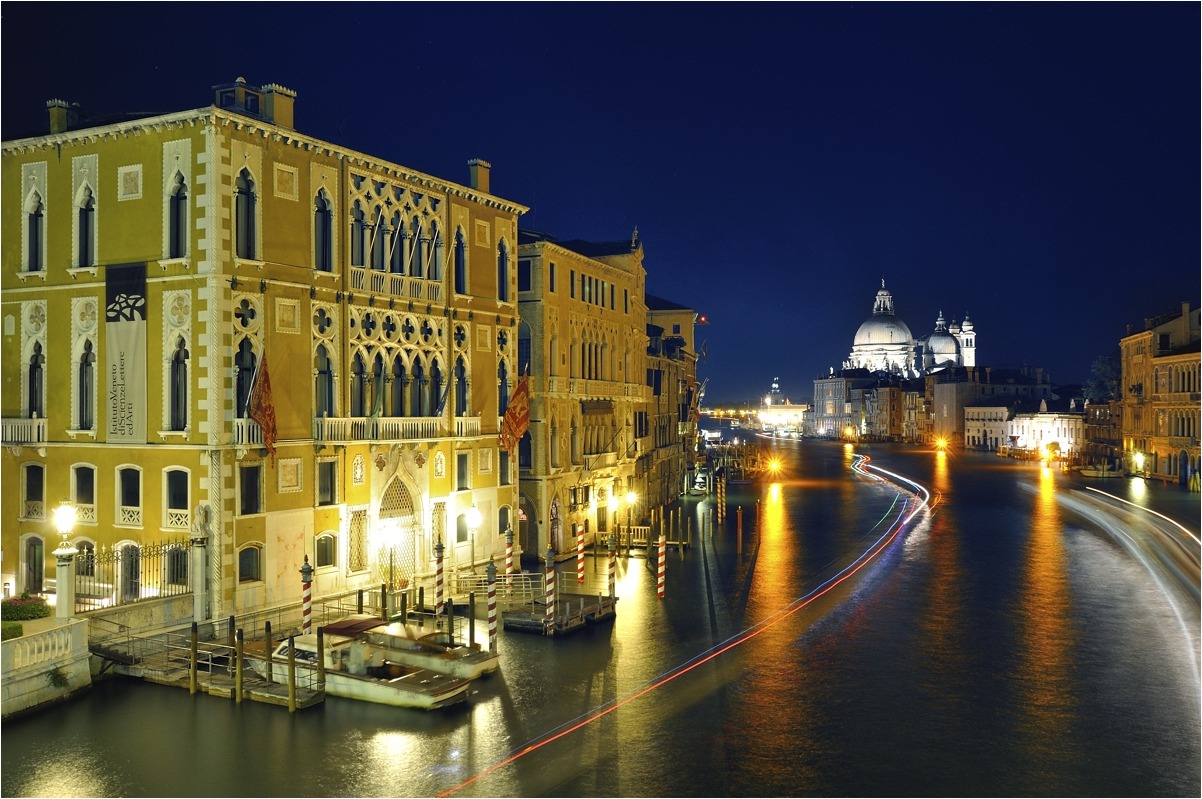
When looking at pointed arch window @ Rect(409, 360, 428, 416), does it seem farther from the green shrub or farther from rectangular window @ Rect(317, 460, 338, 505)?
the green shrub

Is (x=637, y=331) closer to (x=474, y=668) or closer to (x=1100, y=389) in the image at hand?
(x=474, y=668)

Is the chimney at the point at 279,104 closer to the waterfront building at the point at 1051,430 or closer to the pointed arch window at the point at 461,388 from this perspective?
the pointed arch window at the point at 461,388

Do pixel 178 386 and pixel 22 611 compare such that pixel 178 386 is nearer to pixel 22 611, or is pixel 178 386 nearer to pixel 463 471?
pixel 22 611

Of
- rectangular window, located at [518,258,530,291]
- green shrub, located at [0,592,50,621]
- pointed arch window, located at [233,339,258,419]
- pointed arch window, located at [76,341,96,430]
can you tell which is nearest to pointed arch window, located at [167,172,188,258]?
pointed arch window, located at [233,339,258,419]

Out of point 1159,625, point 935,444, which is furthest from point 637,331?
point 935,444

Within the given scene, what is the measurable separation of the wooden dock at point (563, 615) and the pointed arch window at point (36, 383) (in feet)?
46.7

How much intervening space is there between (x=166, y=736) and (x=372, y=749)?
3988 mm

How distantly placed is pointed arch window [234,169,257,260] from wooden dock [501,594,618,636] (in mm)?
11991

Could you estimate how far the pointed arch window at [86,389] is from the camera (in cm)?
3091

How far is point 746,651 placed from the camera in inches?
1097

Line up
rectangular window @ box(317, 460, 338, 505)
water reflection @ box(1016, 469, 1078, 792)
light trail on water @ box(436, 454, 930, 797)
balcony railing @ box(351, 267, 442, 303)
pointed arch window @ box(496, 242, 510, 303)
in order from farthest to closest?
pointed arch window @ box(496, 242, 510, 303)
balcony railing @ box(351, 267, 442, 303)
rectangular window @ box(317, 460, 338, 505)
water reflection @ box(1016, 469, 1078, 792)
light trail on water @ box(436, 454, 930, 797)

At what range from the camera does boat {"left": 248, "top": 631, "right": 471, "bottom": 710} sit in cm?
2255

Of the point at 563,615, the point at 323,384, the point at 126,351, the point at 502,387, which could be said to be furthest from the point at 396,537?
the point at 126,351

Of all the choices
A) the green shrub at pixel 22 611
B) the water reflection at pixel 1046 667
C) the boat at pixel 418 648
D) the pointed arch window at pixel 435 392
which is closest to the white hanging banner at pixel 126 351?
the green shrub at pixel 22 611
